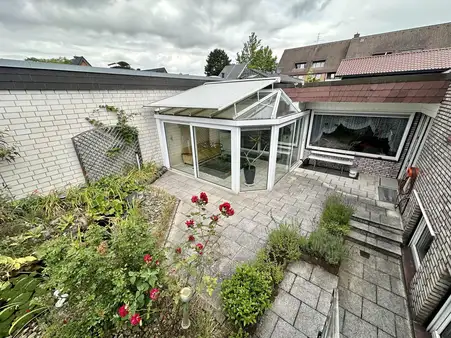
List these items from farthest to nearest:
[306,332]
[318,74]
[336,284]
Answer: [318,74] → [336,284] → [306,332]

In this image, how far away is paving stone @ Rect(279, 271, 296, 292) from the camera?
269cm

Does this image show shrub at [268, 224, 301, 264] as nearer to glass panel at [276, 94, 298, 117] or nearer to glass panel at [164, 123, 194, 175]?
glass panel at [276, 94, 298, 117]

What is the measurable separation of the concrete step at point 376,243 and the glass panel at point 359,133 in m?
3.75

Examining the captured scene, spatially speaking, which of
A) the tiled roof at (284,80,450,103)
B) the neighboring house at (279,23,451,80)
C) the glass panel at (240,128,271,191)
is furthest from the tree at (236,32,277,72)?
the glass panel at (240,128,271,191)

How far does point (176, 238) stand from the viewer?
379 centimetres

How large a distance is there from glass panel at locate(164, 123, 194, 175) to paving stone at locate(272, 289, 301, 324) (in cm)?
487

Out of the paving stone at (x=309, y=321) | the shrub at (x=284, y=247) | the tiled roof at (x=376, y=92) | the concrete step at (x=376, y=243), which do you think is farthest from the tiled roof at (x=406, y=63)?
the paving stone at (x=309, y=321)

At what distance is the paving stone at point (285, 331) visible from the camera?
2137 millimetres

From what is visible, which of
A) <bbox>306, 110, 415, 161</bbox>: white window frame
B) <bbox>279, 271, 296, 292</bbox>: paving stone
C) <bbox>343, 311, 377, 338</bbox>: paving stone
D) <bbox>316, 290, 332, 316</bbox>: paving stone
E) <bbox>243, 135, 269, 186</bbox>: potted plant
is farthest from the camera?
<bbox>306, 110, 415, 161</bbox>: white window frame

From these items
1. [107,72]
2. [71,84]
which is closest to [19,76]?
[71,84]

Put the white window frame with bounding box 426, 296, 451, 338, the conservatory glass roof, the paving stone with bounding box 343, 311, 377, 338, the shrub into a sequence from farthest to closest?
the conservatory glass roof, the shrub, the paving stone with bounding box 343, 311, 377, 338, the white window frame with bounding box 426, 296, 451, 338

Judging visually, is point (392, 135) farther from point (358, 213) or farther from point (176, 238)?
point (176, 238)

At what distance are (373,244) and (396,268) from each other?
481 millimetres

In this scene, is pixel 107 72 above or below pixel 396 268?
above
